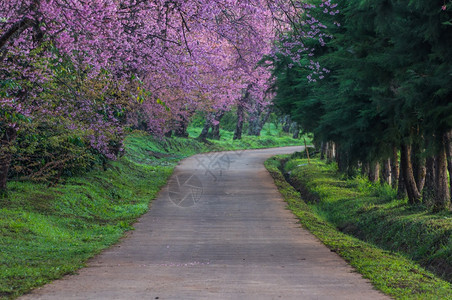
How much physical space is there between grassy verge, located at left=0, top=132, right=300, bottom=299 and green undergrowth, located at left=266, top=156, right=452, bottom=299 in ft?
16.7

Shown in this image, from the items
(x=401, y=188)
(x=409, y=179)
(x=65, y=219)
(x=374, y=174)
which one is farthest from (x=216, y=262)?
(x=374, y=174)

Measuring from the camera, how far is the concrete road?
28.3ft

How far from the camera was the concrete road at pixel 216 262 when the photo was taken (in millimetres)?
8633

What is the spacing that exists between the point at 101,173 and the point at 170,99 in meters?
9.72

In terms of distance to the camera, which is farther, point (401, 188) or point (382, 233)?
point (401, 188)

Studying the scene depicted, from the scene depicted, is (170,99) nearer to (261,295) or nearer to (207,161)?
(207,161)

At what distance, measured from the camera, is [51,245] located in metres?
13.1

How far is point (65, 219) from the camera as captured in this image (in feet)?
54.5

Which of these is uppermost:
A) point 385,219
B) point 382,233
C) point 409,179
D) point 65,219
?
point 409,179

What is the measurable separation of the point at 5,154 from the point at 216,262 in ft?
24.2

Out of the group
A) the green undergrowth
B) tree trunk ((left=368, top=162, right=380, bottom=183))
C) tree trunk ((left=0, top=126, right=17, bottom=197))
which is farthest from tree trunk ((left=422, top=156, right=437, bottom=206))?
tree trunk ((left=0, top=126, right=17, bottom=197))

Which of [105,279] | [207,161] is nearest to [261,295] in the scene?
[105,279]

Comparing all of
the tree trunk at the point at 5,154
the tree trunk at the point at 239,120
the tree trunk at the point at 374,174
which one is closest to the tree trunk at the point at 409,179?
the tree trunk at the point at 374,174

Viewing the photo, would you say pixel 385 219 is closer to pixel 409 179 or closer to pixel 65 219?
pixel 409 179
